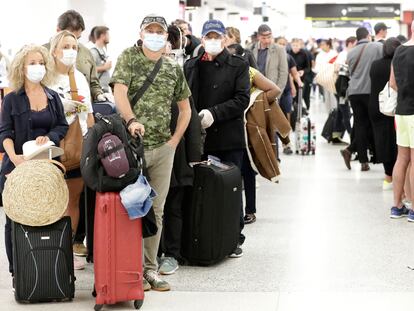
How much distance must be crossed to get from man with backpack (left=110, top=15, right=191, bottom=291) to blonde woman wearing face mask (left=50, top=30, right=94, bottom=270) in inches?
20.8

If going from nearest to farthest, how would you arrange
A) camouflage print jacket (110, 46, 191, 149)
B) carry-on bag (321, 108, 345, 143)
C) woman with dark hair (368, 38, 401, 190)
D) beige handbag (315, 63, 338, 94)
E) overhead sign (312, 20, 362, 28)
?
camouflage print jacket (110, 46, 191, 149), woman with dark hair (368, 38, 401, 190), beige handbag (315, 63, 338, 94), carry-on bag (321, 108, 345, 143), overhead sign (312, 20, 362, 28)

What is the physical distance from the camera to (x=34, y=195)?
5.38 m

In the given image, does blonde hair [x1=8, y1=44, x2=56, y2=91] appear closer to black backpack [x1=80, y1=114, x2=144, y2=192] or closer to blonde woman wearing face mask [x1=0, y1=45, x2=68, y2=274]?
blonde woman wearing face mask [x1=0, y1=45, x2=68, y2=274]

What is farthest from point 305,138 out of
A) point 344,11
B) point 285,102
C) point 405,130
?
point 344,11

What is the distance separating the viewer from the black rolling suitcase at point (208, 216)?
6383 millimetres

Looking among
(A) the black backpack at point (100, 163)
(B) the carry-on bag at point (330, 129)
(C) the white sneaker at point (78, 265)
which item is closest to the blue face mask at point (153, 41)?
(A) the black backpack at point (100, 163)

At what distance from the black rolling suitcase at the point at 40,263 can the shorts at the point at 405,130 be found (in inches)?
138

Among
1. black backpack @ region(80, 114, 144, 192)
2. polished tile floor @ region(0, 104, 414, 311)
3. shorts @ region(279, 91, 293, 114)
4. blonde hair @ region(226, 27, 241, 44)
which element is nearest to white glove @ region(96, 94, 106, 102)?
polished tile floor @ region(0, 104, 414, 311)

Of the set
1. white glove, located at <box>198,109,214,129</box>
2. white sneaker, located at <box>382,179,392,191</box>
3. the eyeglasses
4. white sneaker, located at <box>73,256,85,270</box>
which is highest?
the eyeglasses

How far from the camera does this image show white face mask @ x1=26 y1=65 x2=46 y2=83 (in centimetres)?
565

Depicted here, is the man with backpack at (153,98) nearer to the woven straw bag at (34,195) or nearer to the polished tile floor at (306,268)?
the polished tile floor at (306,268)

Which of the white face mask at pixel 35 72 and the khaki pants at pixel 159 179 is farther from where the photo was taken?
the khaki pants at pixel 159 179

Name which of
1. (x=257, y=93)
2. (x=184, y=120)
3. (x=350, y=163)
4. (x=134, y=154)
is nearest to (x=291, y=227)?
(x=257, y=93)

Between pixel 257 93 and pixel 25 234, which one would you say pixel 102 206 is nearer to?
pixel 25 234
